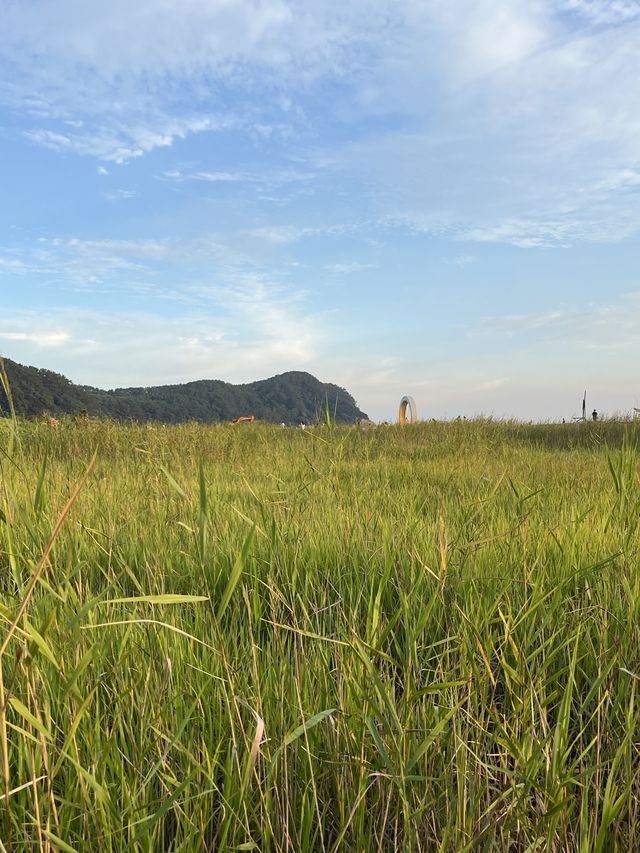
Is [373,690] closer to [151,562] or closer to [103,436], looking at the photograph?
[151,562]

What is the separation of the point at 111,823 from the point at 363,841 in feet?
1.57

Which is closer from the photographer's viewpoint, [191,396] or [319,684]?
[319,684]

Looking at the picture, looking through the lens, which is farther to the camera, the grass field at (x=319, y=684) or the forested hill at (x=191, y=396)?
the forested hill at (x=191, y=396)

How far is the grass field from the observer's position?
43.3 inches

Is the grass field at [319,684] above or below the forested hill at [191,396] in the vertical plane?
below

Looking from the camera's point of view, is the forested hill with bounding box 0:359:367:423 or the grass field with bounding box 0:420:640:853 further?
the forested hill with bounding box 0:359:367:423

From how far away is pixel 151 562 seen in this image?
2.69 meters

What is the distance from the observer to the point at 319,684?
4.71 ft

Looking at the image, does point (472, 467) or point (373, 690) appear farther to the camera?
point (472, 467)

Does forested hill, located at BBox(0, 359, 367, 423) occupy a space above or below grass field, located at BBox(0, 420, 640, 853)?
above

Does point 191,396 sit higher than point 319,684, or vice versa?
point 191,396

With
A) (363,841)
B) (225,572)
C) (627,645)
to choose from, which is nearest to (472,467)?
(225,572)

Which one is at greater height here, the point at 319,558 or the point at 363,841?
the point at 319,558

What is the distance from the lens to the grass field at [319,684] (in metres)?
1.10
